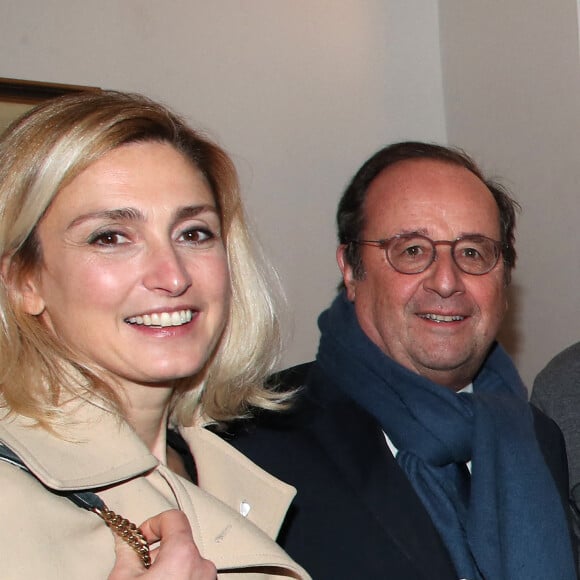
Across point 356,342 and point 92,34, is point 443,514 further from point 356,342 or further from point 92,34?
point 92,34

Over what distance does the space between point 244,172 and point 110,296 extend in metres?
1.72

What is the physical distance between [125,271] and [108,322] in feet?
0.30

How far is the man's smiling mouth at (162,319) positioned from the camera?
4.85 feet

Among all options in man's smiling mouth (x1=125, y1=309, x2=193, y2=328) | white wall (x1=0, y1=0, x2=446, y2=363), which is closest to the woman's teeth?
man's smiling mouth (x1=125, y1=309, x2=193, y2=328)

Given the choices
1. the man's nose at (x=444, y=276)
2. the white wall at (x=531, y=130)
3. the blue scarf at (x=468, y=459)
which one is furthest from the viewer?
the white wall at (x=531, y=130)

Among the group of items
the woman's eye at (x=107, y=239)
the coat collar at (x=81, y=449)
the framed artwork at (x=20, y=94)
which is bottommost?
the coat collar at (x=81, y=449)

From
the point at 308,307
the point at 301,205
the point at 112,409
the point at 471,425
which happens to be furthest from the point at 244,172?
the point at 112,409

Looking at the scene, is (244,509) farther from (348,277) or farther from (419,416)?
(348,277)

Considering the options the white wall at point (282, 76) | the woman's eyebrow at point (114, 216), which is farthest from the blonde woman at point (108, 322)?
the white wall at point (282, 76)

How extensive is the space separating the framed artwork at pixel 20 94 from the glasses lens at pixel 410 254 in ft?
3.69

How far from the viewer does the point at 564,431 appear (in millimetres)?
2490

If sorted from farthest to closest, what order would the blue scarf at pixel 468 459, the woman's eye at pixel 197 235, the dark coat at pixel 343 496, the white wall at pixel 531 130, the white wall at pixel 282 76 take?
the white wall at pixel 531 130 < the white wall at pixel 282 76 < the blue scarf at pixel 468 459 < the dark coat at pixel 343 496 < the woman's eye at pixel 197 235

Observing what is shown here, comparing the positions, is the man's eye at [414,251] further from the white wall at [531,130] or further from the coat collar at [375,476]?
the white wall at [531,130]

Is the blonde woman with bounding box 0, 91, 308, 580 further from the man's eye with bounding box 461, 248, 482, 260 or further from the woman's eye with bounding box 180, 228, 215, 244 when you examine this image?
the man's eye with bounding box 461, 248, 482, 260
